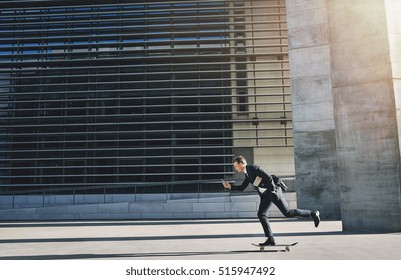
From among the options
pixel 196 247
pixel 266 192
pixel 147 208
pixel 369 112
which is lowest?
pixel 196 247

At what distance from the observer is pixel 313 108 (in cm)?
1329

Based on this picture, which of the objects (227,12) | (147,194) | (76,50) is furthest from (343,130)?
(76,50)

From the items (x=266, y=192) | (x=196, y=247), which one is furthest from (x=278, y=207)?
(x=196, y=247)

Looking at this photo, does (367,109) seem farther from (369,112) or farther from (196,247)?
(196,247)

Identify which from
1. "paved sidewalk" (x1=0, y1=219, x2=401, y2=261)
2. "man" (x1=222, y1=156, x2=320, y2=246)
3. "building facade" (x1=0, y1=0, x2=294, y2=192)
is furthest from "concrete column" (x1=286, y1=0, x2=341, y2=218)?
"man" (x1=222, y1=156, x2=320, y2=246)

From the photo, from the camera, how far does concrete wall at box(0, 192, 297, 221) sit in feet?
43.8

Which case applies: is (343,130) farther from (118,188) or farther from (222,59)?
(222,59)

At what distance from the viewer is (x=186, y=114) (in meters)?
19.4

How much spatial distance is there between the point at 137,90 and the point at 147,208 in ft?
27.0

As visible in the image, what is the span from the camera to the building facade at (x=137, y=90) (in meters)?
19.2

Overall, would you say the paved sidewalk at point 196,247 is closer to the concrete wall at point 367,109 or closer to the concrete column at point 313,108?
the concrete wall at point 367,109

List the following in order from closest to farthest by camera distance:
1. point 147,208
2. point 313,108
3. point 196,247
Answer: point 196,247, point 313,108, point 147,208

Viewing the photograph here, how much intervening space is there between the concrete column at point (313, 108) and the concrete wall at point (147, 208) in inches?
46.3

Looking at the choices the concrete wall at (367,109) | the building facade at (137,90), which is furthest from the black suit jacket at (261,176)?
the building facade at (137,90)
